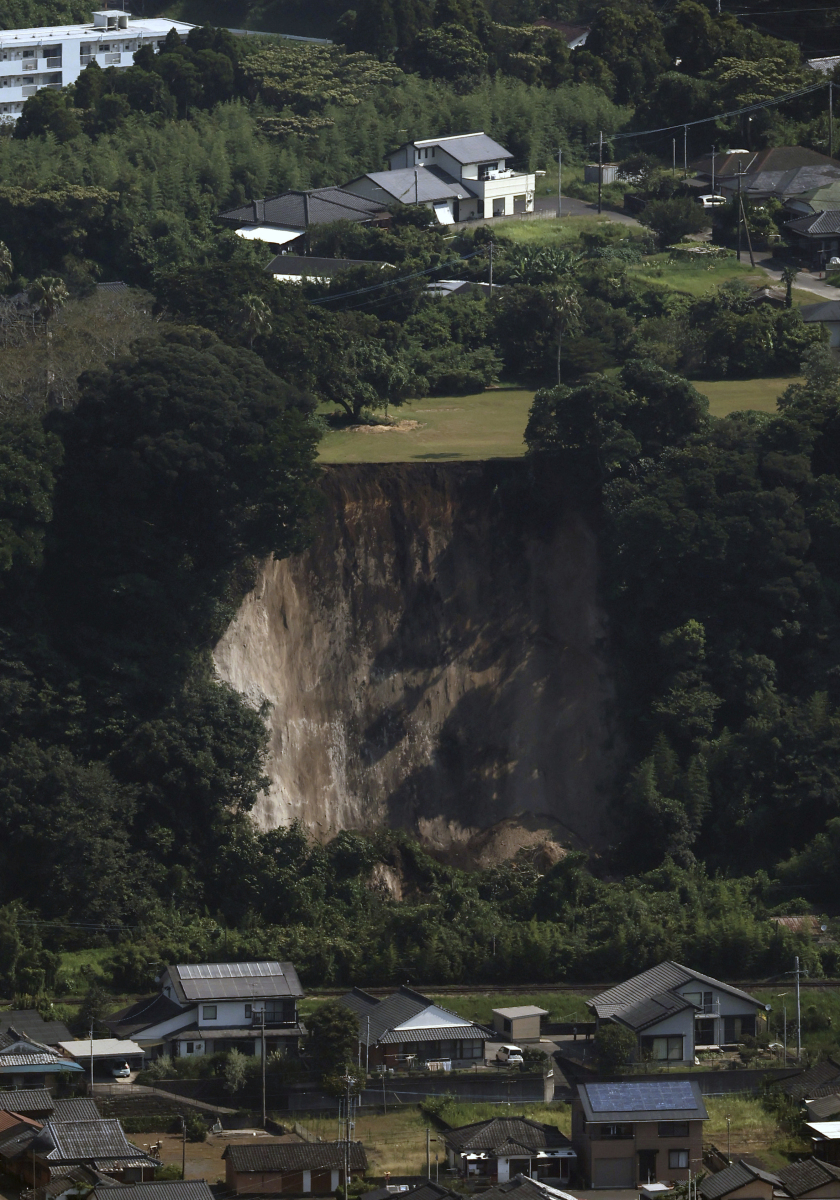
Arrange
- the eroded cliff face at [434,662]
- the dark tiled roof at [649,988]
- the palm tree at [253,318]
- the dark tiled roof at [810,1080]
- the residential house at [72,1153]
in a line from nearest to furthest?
the residential house at [72,1153], the dark tiled roof at [810,1080], the dark tiled roof at [649,988], the eroded cliff face at [434,662], the palm tree at [253,318]

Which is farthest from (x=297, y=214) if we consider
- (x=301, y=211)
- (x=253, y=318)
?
(x=253, y=318)

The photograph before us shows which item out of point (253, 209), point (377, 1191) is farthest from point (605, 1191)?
point (253, 209)

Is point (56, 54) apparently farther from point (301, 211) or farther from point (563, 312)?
point (563, 312)

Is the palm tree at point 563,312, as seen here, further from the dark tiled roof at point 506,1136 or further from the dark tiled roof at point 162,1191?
the dark tiled roof at point 162,1191

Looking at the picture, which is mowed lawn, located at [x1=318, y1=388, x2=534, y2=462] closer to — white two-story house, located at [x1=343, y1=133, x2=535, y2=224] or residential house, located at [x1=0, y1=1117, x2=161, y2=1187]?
white two-story house, located at [x1=343, y1=133, x2=535, y2=224]

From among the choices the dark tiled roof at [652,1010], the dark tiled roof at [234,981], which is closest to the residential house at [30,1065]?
the dark tiled roof at [234,981]

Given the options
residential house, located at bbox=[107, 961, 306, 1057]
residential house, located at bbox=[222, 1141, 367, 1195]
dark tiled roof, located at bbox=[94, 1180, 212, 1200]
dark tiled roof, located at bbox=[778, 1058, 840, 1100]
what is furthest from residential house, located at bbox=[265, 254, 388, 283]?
dark tiled roof, located at bbox=[94, 1180, 212, 1200]
